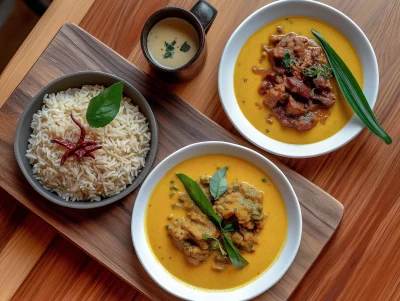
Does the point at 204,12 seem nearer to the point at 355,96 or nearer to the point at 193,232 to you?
the point at 355,96

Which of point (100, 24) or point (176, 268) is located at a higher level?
point (100, 24)

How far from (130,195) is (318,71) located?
3.04 ft

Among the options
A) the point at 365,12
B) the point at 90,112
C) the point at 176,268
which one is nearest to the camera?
the point at 90,112

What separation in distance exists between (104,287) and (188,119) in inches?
32.0

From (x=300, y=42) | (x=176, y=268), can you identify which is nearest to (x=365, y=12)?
(x=300, y=42)

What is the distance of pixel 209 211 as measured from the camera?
203 cm

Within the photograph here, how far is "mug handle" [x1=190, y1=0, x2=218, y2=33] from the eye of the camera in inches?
82.2

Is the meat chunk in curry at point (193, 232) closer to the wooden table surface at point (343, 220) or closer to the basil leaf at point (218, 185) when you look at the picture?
the basil leaf at point (218, 185)

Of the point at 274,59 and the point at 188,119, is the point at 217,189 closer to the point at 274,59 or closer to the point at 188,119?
the point at 188,119

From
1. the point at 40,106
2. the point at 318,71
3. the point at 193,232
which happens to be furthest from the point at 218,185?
the point at 40,106

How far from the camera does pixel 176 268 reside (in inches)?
83.3

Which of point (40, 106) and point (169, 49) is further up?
point (169, 49)

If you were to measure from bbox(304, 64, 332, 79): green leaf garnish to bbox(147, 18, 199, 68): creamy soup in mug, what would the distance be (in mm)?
469

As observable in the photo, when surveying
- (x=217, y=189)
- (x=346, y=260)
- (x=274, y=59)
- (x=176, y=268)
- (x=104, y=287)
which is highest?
(x=274, y=59)
